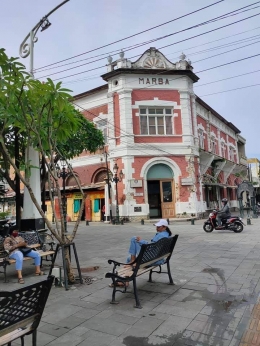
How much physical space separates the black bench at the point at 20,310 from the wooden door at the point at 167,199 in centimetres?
1955

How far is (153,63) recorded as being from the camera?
22516 millimetres

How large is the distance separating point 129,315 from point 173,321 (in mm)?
607

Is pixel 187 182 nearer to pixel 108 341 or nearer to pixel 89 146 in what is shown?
pixel 89 146

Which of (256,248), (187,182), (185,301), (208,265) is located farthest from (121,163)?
(185,301)

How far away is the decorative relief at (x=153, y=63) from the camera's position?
2242 centimetres

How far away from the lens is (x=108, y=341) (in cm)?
325

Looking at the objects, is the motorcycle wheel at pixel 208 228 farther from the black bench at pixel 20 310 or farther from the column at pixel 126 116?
the black bench at pixel 20 310

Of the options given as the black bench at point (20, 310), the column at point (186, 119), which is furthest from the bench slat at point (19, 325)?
the column at point (186, 119)

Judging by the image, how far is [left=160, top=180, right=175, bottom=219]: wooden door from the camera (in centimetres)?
2191

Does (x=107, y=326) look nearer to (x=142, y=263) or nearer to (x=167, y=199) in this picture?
(x=142, y=263)

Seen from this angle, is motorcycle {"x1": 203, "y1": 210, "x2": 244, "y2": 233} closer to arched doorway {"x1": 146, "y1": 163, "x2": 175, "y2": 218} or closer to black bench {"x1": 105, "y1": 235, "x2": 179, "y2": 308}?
black bench {"x1": 105, "y1": 235, "x2": 179, "y2": 308}

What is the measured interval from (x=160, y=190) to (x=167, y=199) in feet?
2.83

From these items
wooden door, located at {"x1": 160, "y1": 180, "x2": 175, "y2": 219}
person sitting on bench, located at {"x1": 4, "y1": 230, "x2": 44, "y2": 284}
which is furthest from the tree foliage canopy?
wooden door, located at {"x1": 160, "y1": 180, "x2": 175, "y2": 219}

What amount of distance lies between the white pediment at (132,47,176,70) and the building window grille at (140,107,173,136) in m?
3.20
